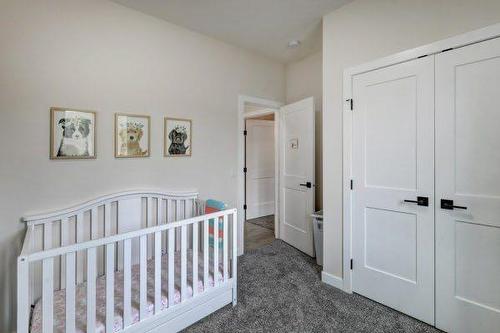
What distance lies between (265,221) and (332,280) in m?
2.44

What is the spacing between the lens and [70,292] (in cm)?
129

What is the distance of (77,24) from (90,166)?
1.21m

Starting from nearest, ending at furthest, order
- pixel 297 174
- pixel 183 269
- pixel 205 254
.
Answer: pixel 183 269 < pixel 205 254 < pixel 297 174

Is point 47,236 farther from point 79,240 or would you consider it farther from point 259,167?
point 259,167

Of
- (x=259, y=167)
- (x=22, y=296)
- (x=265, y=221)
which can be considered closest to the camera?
(x=22, y=296)

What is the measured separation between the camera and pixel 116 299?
1.67m

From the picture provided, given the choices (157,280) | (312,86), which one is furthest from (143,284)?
(312,86)

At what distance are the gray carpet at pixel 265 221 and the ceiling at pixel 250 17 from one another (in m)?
3.05

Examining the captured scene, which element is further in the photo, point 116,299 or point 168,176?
point 168,176

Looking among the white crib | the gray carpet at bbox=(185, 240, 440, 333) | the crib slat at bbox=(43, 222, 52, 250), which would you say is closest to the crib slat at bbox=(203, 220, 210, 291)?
the white crib

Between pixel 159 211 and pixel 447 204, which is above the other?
pixel 447 204

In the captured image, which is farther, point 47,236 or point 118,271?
point 118,271

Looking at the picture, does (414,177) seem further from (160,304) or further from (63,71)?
(63,71)

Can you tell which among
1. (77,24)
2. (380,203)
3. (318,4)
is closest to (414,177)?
(380,203)
